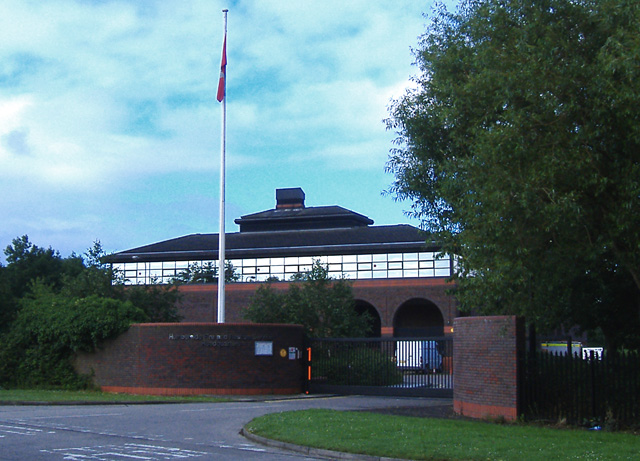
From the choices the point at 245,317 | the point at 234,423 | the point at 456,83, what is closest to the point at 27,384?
the point at 245,317

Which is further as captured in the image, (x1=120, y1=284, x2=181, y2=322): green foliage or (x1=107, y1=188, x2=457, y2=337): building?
(x1=107, y1=188, x2=457, y2=337): building

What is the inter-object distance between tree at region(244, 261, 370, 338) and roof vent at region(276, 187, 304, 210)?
36.9 metres

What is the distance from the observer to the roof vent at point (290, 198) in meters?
74.4

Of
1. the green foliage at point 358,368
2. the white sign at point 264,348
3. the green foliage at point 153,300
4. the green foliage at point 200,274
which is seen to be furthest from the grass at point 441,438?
the green foliage at point 200,274

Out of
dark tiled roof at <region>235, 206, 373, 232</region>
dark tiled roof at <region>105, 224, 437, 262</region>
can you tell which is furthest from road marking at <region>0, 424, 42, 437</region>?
dark tiled roof at <region>235, 206, 373, 232</region>

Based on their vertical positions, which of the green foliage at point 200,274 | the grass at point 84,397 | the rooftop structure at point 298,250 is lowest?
the grass at point 84,397

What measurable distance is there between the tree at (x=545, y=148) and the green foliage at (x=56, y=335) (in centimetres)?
1633

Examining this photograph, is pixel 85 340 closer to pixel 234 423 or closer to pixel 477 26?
pixel 234 423

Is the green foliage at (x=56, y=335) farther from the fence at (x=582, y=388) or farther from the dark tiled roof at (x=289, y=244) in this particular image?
the dark tiled roof at (x=289, y=244)

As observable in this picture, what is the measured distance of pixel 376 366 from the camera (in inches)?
1184

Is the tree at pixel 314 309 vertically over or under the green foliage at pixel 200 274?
under

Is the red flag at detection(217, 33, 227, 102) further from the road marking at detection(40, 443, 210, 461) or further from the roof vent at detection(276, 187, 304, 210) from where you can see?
the roof vent at detection(276, 187, 304, 210)

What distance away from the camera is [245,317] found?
124ft

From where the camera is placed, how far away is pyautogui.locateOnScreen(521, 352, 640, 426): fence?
1671 centimetres
